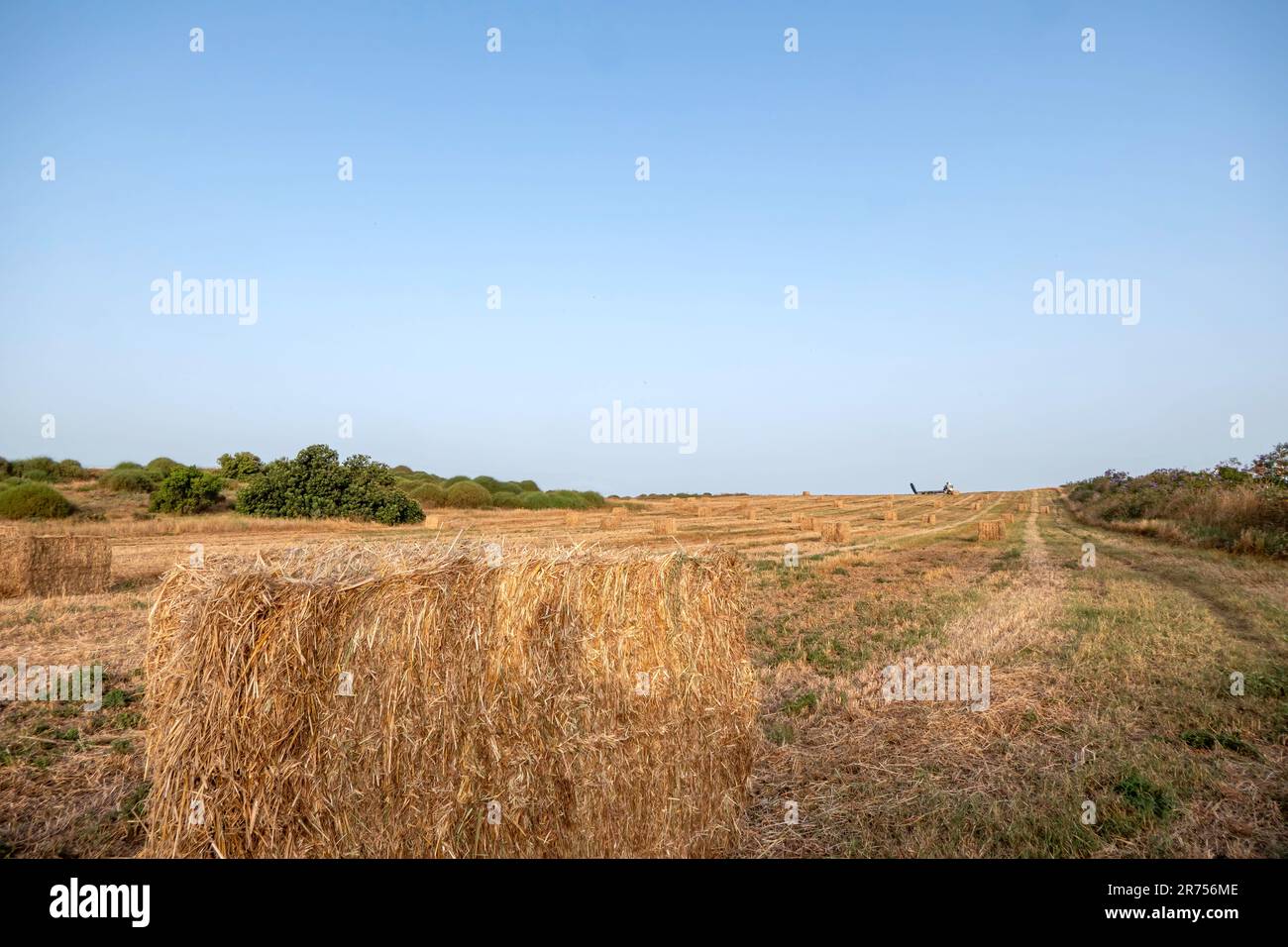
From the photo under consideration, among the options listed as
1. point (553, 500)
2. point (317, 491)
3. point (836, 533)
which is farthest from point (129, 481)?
point (836, 533)

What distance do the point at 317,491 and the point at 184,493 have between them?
21.4 feet

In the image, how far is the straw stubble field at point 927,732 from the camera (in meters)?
6.22

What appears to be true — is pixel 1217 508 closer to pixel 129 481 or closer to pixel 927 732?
pixel 927 732

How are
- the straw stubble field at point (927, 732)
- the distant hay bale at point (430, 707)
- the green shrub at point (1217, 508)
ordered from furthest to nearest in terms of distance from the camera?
1. the green shrub at point (1217, 508)
2. the straw stubble field at point (927, 732)
3. the distant hay bale at point (430, 707)

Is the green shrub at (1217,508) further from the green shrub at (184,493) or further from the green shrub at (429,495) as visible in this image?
the green shrub at (184,493)

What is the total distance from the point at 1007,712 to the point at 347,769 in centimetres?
744

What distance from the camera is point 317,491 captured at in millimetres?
43000

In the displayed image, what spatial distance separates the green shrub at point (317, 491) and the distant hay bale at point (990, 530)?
2928cm

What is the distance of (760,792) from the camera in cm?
742

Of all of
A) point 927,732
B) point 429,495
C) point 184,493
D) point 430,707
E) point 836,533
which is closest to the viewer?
point 430,707

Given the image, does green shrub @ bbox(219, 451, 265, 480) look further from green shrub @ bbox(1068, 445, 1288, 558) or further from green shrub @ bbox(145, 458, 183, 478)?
green shrub @ bbox(1068, 445, 1288, 558)

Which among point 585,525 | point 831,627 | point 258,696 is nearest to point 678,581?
point 258,696

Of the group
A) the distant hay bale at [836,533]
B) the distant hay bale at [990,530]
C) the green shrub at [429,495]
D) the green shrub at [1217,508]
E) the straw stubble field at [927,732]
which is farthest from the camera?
the green shrub at [429,495]

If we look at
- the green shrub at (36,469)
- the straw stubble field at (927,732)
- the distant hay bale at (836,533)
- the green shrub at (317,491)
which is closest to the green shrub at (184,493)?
the green shrub at (317,491)
